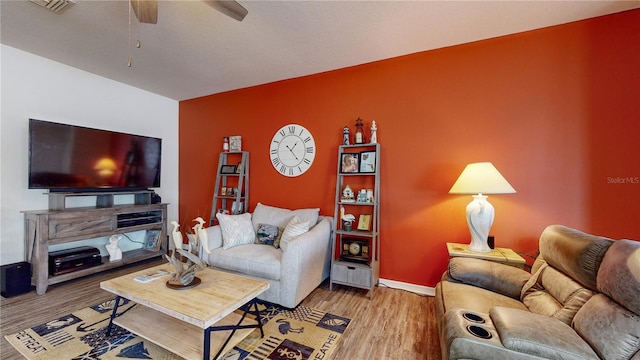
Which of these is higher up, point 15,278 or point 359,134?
point 359,134

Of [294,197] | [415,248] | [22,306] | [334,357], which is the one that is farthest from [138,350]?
[415,248]

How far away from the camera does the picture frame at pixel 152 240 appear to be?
11.9ft

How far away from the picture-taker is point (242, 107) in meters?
3.74

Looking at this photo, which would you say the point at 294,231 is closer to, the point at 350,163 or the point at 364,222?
the point at 364,222

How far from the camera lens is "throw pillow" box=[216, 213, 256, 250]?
2771mm

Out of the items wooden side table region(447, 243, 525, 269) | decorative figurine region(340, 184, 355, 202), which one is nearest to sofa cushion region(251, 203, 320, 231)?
decorative figurine region(340, 184, 355, 202)

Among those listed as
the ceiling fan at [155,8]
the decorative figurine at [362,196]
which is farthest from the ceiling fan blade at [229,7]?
the decorative figurine at [362,196]

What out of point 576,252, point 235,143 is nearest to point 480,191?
point 576,252

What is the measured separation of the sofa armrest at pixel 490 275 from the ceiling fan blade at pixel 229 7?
7.85 feet

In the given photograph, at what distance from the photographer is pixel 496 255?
2055 mm

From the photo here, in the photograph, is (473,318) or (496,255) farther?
(496,255)

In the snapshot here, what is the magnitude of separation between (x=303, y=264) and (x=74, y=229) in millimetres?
2609

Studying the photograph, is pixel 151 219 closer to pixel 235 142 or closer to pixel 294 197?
pixel 235 142

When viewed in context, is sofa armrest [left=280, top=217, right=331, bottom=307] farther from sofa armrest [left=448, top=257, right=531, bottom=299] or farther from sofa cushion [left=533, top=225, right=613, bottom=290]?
sofa cushion [left=533, top=225, right=613, bottom=290]
